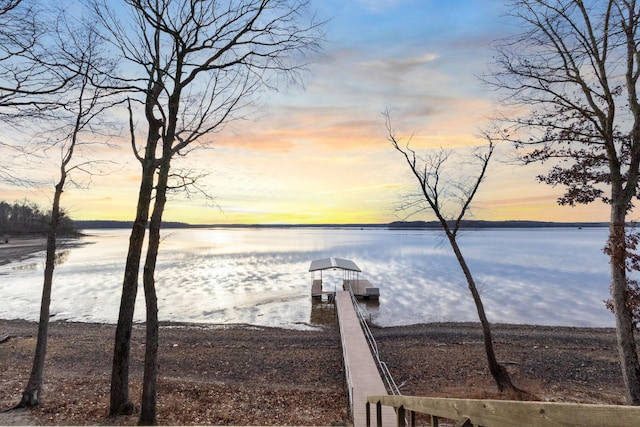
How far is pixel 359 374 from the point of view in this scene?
1063 centimetres

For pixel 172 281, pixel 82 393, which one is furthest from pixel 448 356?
pixel 172 281

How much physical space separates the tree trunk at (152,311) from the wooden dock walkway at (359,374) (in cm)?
426

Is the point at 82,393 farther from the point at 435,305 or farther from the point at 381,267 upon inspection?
the point at 381,267

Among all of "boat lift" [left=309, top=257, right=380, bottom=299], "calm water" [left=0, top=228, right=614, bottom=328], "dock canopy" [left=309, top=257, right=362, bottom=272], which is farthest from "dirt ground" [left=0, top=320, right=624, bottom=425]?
"dock canopy" [left=309, top=257, right=362, bottom=272]

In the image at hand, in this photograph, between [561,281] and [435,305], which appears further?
[561,281]

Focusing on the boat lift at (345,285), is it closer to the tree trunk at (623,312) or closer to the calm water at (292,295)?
the calm water at (292,295)

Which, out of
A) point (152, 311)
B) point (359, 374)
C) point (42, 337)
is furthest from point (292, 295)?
point (152, 311)

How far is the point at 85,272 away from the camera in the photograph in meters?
46.3

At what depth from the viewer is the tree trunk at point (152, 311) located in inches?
302

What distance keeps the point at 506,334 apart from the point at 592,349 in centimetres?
397

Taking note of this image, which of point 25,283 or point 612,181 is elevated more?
point 612,181

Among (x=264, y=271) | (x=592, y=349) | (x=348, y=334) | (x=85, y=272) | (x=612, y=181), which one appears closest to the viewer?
(x=612, y=181)

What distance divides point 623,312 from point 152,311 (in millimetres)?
10085

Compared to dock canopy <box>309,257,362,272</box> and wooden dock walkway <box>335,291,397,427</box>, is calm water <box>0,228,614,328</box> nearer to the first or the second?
dock canopy <box>309,257,362,272</box>
